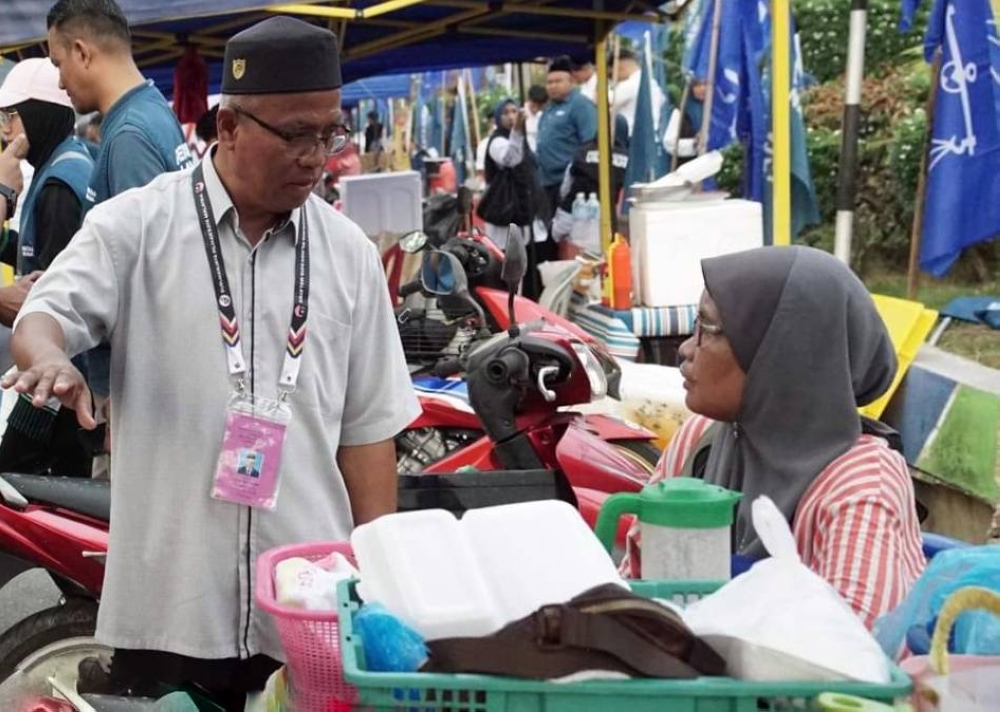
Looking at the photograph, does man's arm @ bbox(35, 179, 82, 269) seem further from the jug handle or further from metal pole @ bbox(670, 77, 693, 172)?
metal pole @ bbox(670, 77, 693, 172)

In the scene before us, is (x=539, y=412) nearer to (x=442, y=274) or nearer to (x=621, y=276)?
(x=442, y=274)

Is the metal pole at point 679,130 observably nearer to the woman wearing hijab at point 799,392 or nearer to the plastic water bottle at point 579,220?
the plastic water bottle at point 579,220

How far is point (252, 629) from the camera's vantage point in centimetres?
287

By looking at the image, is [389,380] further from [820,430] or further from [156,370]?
[820,430]

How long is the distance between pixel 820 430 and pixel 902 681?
114 centimetres

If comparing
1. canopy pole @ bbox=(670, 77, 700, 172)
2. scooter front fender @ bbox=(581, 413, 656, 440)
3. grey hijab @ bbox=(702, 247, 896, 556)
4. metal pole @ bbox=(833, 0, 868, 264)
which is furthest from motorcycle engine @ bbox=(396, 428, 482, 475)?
canopy pole @ bbox=(670, 77, 700, 172)

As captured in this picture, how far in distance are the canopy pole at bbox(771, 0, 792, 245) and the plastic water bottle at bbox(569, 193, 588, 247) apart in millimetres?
4459

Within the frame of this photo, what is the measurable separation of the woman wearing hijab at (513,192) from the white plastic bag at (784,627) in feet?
36.8

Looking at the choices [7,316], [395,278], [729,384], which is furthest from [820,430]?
[395,278]

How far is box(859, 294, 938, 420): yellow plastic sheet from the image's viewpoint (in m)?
6.44

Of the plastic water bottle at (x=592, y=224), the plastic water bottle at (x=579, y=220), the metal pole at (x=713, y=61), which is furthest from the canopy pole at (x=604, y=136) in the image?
the plastic water bottle at (x=579, y=220)

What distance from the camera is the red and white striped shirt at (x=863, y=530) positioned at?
2449mm

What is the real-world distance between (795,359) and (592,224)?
33.0 feet

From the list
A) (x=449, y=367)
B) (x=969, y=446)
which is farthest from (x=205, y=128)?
(x=969, y=446)
